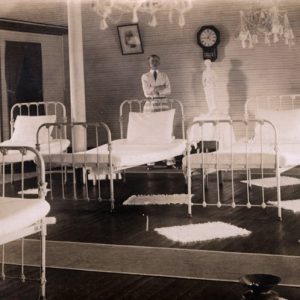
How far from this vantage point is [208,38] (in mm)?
10562

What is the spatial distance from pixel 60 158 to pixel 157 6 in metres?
2.09

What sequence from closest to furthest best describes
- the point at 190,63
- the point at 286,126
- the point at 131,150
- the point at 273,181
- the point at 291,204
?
the point at 291,204, the point at 131,150, the point at 286,126, the point at 273,181, the point at 190,63

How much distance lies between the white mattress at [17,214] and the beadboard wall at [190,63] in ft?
24.8

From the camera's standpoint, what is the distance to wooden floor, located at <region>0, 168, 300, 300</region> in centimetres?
351

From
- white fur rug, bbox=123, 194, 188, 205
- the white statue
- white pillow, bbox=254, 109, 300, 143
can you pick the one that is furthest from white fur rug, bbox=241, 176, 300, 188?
the white statue

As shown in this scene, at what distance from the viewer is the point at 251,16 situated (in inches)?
339

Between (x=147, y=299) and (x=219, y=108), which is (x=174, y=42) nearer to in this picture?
(x=219, y=108)

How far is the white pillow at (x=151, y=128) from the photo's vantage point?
7.80 metres

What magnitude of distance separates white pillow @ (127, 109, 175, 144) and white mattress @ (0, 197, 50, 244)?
4.45 m

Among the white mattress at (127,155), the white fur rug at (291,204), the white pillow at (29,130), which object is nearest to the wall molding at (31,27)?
the white pillow at (29,130)

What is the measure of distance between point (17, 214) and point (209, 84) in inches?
284

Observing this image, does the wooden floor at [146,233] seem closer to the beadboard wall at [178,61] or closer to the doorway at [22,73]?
the doorway at [22,73]

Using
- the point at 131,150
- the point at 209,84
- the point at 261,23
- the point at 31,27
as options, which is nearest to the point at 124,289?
the point at 131,150

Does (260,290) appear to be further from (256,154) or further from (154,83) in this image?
(154,83)
